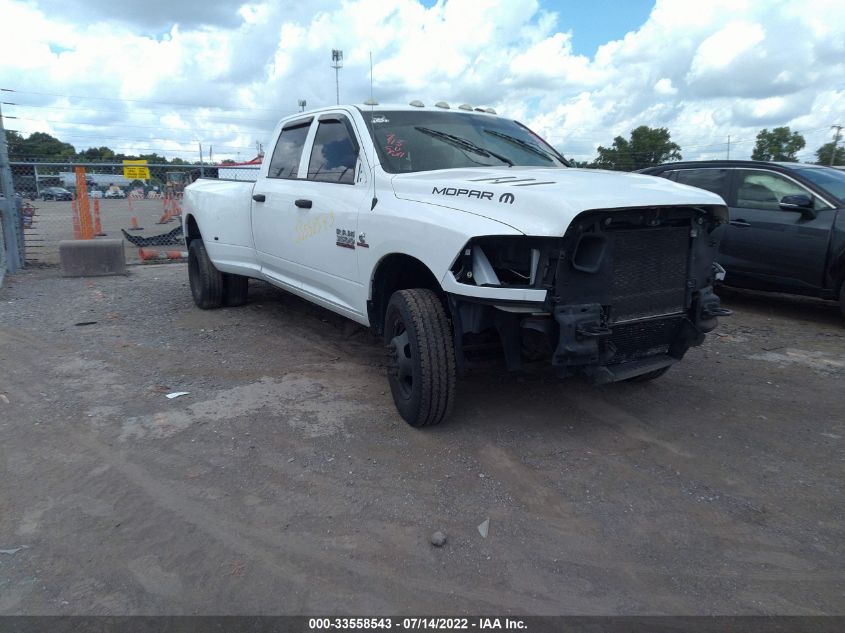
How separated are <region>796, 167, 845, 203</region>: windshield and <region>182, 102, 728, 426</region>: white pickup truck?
3450 mm

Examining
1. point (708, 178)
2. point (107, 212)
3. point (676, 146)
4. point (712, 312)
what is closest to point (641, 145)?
point (676, 146)

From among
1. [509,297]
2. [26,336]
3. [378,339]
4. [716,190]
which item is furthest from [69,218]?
[509,297]

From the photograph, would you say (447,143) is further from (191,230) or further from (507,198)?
(191,230)

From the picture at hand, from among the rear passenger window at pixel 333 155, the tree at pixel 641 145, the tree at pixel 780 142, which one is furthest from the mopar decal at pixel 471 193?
the tree at pixel 780 142

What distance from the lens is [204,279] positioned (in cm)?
725

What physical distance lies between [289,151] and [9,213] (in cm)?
639

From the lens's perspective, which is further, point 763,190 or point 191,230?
point 191,230

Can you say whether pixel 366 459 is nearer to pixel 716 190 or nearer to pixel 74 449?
pixel 74 449

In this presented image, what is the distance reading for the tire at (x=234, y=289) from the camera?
7.36 m

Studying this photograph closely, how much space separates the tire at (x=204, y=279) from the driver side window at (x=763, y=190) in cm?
603

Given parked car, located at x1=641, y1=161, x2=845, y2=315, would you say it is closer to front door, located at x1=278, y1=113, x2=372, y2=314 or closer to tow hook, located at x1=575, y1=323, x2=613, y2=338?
tow hook, located at x1=575, y1=323, x2=613, y2=338

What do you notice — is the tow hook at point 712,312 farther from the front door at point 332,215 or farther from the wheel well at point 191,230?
the wheel well at point 191,230

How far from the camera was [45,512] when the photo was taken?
10.4 ft

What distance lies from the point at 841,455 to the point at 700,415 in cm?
83
